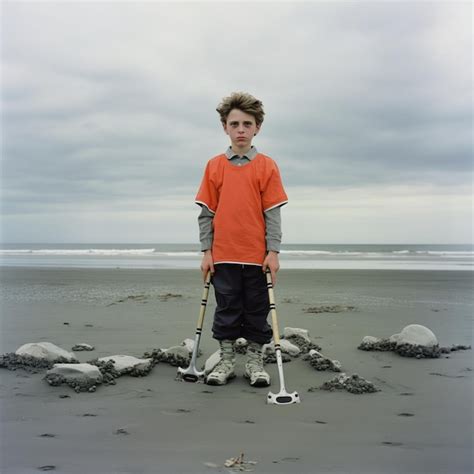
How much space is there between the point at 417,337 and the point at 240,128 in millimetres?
2931

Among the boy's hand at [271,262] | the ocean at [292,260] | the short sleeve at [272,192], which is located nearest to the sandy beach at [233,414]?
the boy's hand at [271,262]

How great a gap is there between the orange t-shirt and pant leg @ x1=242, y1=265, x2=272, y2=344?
16cm

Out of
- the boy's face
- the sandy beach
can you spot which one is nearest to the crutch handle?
Answer: the sandy beach

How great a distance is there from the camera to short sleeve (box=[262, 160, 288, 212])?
195 inches

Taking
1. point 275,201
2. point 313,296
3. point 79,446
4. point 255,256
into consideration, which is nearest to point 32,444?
point 79,446

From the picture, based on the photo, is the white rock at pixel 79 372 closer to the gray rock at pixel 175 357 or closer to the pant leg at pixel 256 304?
the gray rock at pixel 175 357

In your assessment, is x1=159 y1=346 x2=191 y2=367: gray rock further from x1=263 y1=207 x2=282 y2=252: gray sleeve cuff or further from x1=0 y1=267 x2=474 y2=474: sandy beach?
x1=263 y1=207 x2=282 y2=252: gray sleeve cuff

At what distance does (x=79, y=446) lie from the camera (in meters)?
3.09

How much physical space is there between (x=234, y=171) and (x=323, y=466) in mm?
2817

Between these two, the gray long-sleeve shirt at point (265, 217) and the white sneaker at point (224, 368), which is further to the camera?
the gray long-sleeve shirt at point (265, 217)

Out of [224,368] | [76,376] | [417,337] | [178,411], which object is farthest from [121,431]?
[417,337]

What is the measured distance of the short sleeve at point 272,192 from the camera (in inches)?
195

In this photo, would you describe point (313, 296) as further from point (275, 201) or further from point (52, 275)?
point (52, 275)

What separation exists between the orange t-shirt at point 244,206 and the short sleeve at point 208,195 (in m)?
0.05
